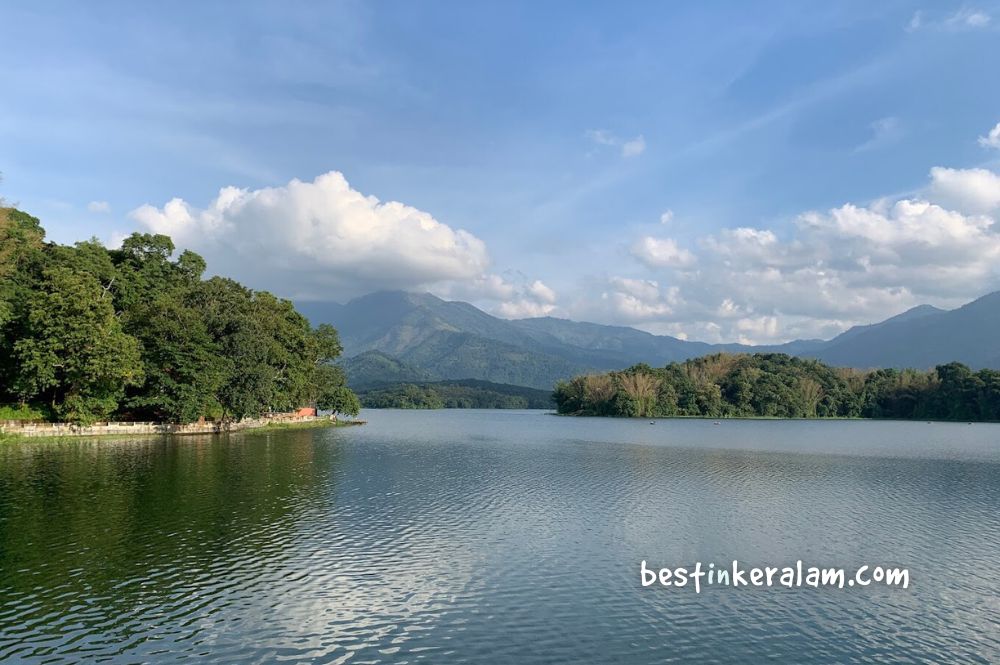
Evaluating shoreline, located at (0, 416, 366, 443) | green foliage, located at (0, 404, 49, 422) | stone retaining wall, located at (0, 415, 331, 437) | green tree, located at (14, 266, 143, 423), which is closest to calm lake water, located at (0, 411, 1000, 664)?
green tree, located at (14, 266, 143, 423)

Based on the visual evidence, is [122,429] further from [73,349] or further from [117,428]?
[73,349]

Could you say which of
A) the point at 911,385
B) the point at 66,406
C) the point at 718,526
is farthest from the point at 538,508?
the point at 911,385

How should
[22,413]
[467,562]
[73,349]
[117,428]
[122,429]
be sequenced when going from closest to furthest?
[467,562] → [73,349] → [22,413] → [117,428] → [122,429]

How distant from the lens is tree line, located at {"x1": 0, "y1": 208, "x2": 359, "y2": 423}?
6656 centimetres

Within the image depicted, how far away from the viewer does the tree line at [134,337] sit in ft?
218

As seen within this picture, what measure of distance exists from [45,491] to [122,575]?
66.1 feet

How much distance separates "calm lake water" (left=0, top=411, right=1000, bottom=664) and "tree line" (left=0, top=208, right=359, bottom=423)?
64.7 ft

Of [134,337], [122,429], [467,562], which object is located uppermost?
[134,337]

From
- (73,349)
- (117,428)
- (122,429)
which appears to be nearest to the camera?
(73,349)

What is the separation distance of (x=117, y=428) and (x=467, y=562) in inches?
2731

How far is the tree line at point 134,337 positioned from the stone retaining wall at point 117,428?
124 cm

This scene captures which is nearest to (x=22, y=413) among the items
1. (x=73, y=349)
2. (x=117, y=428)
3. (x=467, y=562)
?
(x=117, y=428)

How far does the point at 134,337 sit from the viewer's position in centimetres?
7650

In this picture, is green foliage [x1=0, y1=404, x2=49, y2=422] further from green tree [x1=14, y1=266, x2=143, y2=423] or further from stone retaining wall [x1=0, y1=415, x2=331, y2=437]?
green tree [x1=14, y1=266, x2=143, y2=423]
